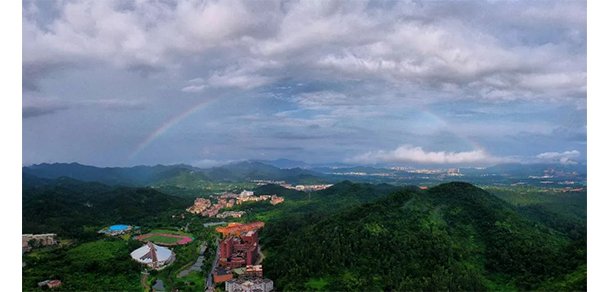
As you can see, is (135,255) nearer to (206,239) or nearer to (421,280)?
(206,239)

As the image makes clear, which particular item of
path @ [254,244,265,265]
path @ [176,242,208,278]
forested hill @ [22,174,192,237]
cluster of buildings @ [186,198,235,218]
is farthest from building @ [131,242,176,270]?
cluster of buildings @ [186,198,235,218]

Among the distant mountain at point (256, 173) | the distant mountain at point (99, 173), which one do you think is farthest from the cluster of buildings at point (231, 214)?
the distant mountain at point (99, 173)

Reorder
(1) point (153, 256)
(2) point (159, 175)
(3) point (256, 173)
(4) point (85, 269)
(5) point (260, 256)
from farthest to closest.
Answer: (3) point (256, 173), (2) point (159, 175), (5) point (260, 256), (1) point (153, 256), (4) point (85, 269)

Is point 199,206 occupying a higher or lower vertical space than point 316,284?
higher

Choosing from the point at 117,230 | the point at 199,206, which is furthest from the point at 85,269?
the point at 199,206

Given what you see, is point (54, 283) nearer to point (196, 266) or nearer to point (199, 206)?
point (196, 266)

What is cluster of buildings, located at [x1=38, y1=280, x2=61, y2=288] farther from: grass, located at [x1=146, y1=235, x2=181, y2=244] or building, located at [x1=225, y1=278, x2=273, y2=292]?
grass, located at [x1=146, y1=235, x2=181, y2=244]
